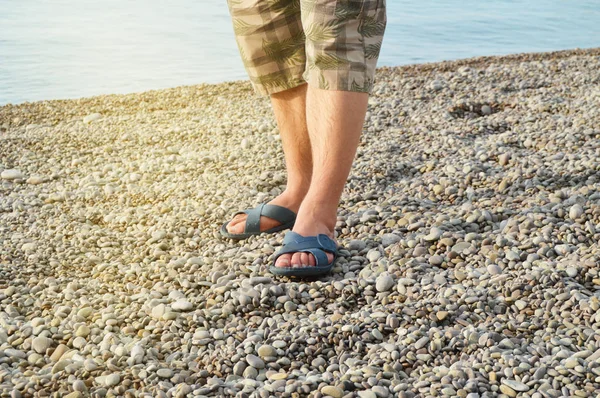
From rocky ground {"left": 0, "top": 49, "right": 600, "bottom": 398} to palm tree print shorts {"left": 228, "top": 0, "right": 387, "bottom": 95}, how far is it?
30.8 inches

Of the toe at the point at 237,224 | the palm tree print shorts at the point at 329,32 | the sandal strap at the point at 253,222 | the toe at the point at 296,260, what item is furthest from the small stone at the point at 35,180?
the toe at the point at 296,260

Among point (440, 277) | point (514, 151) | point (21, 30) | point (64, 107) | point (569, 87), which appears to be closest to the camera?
point (440, 277)

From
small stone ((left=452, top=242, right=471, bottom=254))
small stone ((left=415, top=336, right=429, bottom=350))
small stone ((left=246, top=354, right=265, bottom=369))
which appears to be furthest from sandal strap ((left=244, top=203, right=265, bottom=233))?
small stone ((left=415, top=336, right=429, bottom=350))

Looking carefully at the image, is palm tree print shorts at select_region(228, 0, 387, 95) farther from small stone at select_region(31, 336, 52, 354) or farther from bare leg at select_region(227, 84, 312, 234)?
small stone at select_region(31, 336, 52, 354)

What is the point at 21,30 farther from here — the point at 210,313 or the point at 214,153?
the point at 210,313

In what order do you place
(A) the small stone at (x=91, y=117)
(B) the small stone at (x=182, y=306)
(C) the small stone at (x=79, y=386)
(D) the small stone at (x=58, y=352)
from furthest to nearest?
1. (A) the small stone at (x=91, y=117)
2. (B) the small stone at (x=182, y=306)
3. (D) the small stone at (x=58, y=352)
4. (C) the small stone at (x=79, y=386)

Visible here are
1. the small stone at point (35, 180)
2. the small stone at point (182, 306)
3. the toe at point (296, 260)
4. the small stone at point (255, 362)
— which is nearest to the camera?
the small stone at point (255, 362)

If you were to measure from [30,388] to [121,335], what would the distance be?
40cm

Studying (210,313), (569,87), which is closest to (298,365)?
(210,313)

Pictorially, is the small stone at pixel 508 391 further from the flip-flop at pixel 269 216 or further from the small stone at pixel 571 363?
the flip-flop at pixel 269 216

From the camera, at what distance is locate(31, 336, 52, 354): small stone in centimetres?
223

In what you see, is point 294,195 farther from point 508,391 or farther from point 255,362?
point 508,391

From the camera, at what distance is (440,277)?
2.55m

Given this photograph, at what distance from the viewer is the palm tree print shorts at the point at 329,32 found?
8.04 ft
